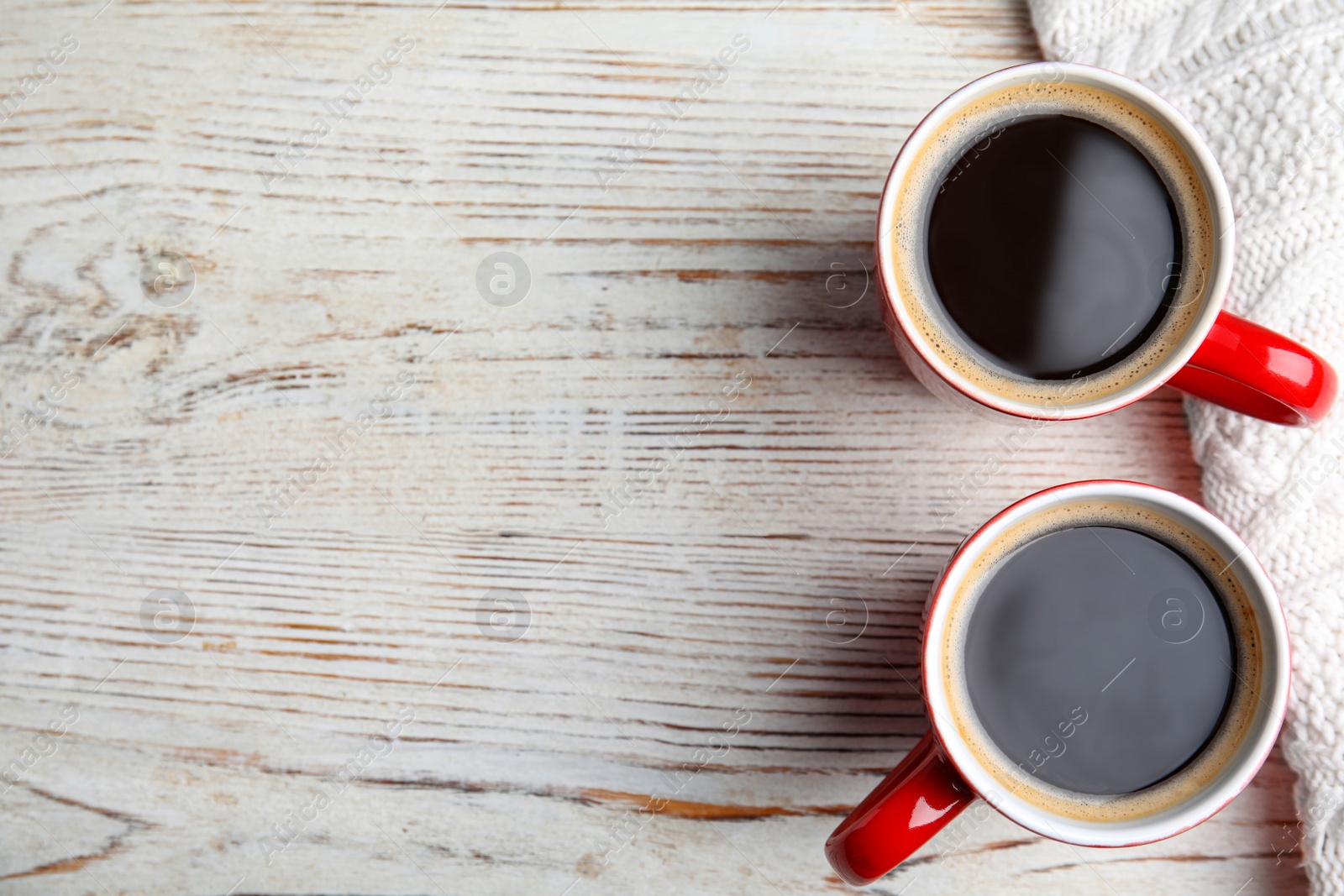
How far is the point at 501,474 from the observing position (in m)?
0.73

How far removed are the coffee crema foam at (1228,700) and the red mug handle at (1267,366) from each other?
11 centimetres

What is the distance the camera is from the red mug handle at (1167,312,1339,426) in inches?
22.6

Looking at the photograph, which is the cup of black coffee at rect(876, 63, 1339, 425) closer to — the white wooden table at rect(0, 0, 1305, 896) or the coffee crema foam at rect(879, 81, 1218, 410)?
the coffee crema foam at rect(879, 81, 1218, 410)

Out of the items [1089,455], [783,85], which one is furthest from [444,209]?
[1089,455]

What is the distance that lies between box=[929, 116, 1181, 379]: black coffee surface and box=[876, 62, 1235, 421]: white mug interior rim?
0.04 metres

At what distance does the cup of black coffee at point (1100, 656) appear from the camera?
558 mm

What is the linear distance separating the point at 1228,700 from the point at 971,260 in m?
Result: 0.35

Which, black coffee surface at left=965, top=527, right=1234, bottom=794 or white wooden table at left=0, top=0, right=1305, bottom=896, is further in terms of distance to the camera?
white wooden table at left=0, top=0, right=1305, bottom=896

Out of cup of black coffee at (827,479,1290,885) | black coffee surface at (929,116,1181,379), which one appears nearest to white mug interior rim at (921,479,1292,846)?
cup of black coffee at (827,479,1290,885)

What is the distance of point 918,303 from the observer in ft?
2.06

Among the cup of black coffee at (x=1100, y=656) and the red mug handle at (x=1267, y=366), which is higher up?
the red mug handle at (x=1267, y=366)

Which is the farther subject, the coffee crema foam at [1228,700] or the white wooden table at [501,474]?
the white wooden table at [501,474]

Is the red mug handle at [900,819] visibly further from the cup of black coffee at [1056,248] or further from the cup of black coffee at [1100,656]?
the cup of black coffee at [1056,248]

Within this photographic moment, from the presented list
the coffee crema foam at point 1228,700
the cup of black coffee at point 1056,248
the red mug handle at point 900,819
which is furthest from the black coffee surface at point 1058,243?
the red mug handle at point 900,819
